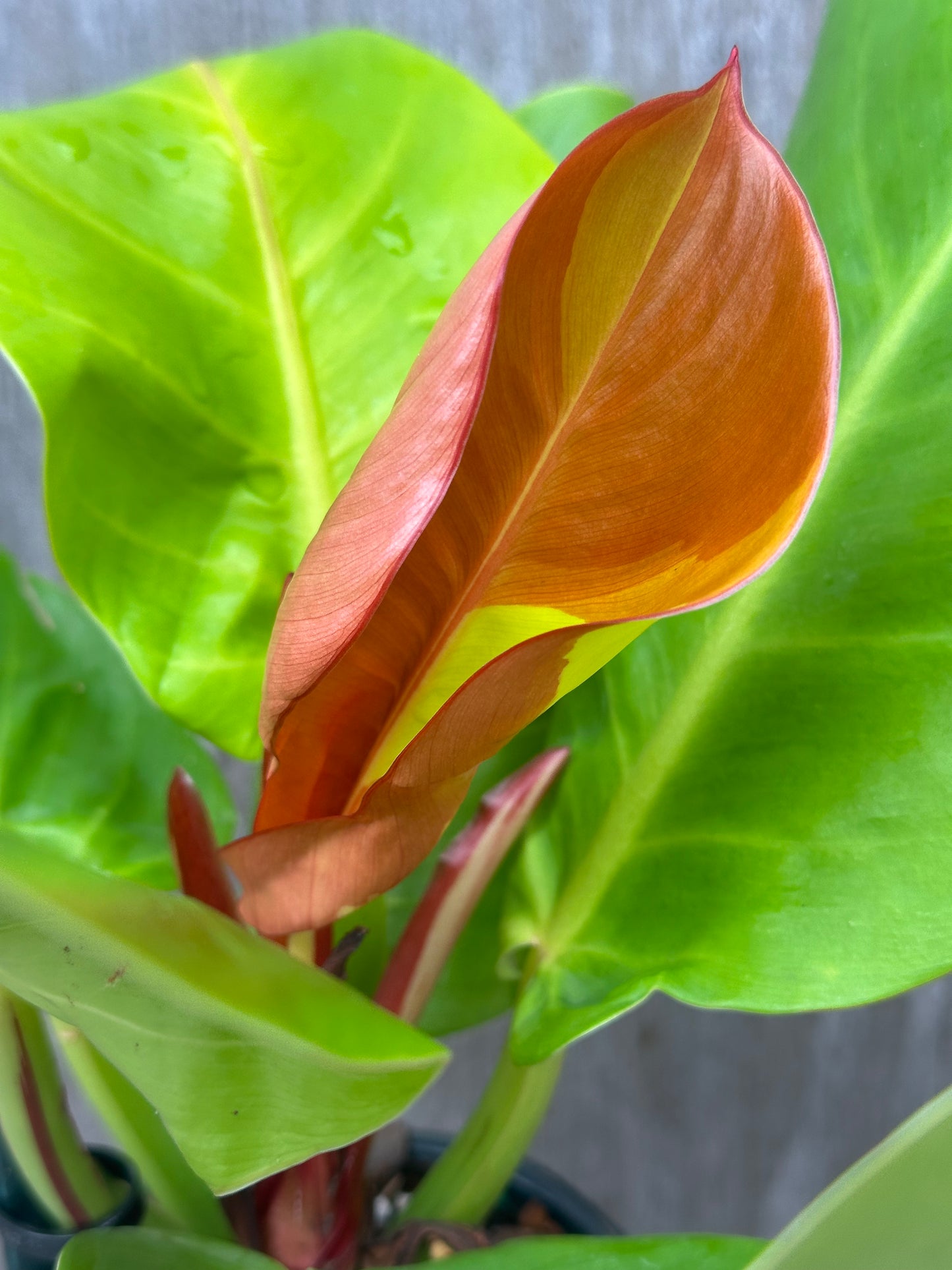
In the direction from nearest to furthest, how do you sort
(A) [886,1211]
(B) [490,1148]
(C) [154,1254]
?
(A) [886,1211] → (C) [154,1254] → (B) [490,1148]

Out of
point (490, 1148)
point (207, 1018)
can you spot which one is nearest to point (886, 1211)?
point (207, 1018)

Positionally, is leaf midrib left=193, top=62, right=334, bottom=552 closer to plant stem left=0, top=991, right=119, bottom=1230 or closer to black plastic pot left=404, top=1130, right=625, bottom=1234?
plant stem left=0, top=991, right=119, bottom=1230

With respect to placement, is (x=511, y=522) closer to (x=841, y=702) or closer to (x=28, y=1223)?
(x=841, y=702)

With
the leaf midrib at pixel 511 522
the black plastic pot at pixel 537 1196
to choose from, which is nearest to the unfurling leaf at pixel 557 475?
the leaf midrib at pixel 511 522

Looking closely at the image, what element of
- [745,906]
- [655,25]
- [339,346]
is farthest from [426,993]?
[655,25]

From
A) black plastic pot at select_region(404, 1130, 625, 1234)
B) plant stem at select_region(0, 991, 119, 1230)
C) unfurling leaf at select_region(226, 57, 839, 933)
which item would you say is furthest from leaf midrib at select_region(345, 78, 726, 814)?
black plastic pot at select_region(404, 1130, 625, 1234)

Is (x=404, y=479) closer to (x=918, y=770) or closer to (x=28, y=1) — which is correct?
(x=918, y=770)
